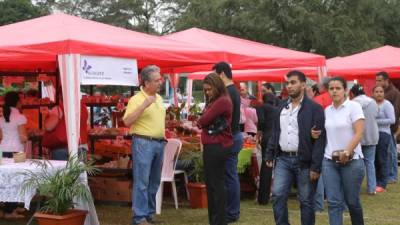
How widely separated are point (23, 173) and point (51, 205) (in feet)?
1.42

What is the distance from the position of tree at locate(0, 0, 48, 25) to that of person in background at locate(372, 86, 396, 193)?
39.2 meters

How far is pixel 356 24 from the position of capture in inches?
1125

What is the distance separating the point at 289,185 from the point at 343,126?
74 centimetres

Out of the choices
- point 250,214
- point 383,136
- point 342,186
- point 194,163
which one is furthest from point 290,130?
point 383,136

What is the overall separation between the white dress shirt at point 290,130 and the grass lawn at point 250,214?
1900 mm

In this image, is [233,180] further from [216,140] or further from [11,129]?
[11,129]

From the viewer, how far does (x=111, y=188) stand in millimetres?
8234

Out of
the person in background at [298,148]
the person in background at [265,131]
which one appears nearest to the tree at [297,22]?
the person in background at [265,131]

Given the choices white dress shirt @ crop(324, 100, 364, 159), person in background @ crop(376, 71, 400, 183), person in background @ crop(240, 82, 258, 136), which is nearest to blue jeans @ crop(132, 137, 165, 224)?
white dress shirt @ crop(324, 100, 364, 159)

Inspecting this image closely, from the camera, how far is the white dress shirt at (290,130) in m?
5.42

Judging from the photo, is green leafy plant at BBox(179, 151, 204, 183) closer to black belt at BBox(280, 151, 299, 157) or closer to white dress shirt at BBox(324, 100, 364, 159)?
black belt at BBox(280, 151, 299, 157)

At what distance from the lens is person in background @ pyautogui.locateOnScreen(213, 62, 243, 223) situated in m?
6.57

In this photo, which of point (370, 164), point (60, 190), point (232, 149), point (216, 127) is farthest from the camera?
point (370, 164)

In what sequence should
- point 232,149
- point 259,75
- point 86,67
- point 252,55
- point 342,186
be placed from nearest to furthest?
1. point 342,186
2. point 86,67
3. point 232,149
4. point 252,55
5. point 259,75
